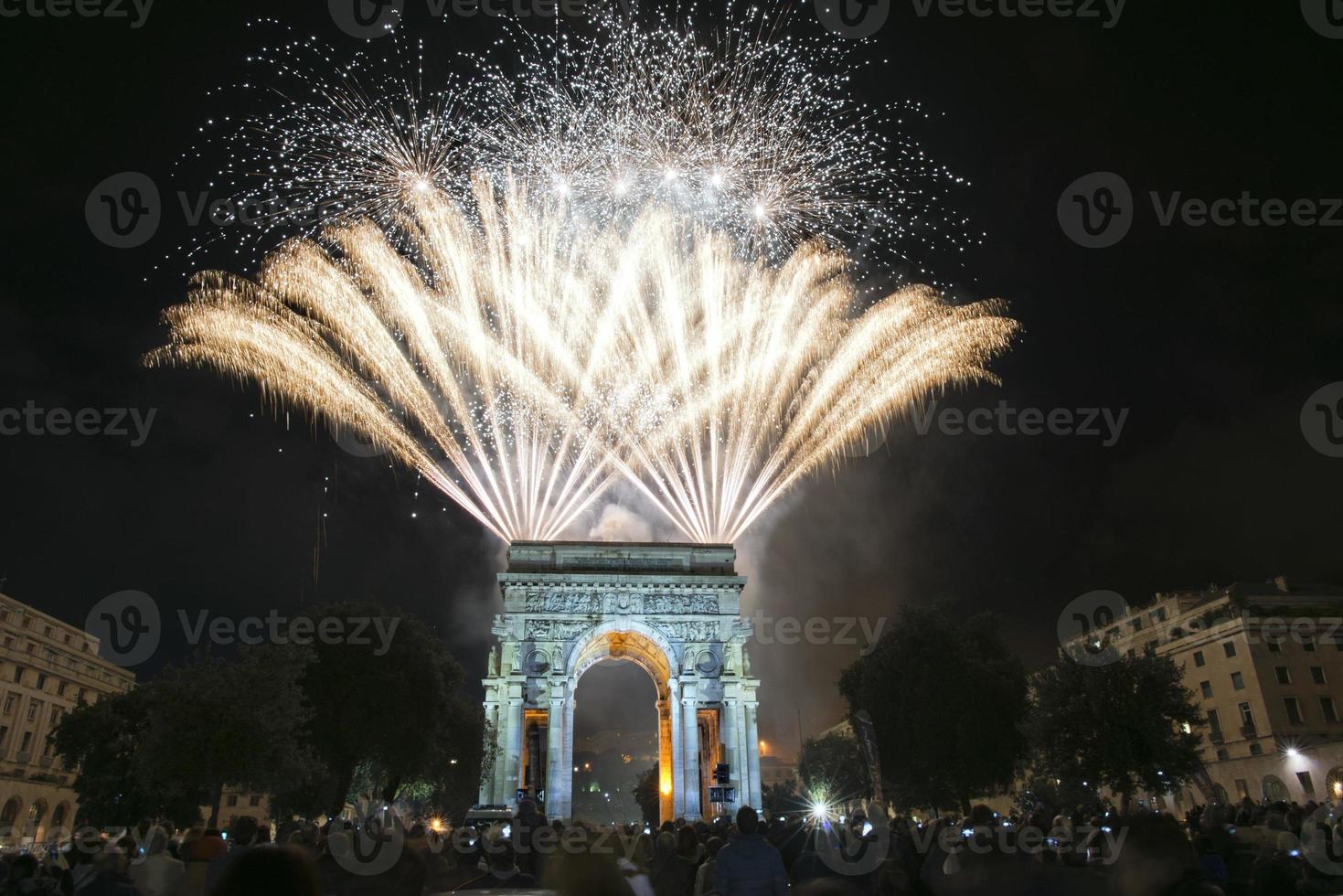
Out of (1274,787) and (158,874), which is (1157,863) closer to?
(158,874)

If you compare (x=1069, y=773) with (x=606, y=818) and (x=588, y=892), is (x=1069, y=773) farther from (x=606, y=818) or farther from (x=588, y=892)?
(x=606, y=818)

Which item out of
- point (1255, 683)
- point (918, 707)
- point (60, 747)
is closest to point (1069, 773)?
point (918, 707)

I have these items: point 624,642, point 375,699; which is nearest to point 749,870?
point 375,699

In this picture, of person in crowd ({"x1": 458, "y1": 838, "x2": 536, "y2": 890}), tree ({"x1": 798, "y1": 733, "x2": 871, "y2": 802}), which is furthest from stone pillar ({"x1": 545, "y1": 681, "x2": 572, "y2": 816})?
person in crowd ({"x1": 458, "y1": 838, "x2": 536, "y2": 890})

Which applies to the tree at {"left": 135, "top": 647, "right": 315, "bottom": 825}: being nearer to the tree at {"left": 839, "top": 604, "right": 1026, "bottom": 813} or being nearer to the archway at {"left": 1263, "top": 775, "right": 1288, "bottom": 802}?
the tree at {"left": 839, "top": 604, "right": 1026, "bottom": 813}

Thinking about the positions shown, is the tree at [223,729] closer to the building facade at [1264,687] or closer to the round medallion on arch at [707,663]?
the round medallion on arch at [707,663]

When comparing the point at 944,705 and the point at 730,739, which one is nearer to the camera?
the point at 944,705
